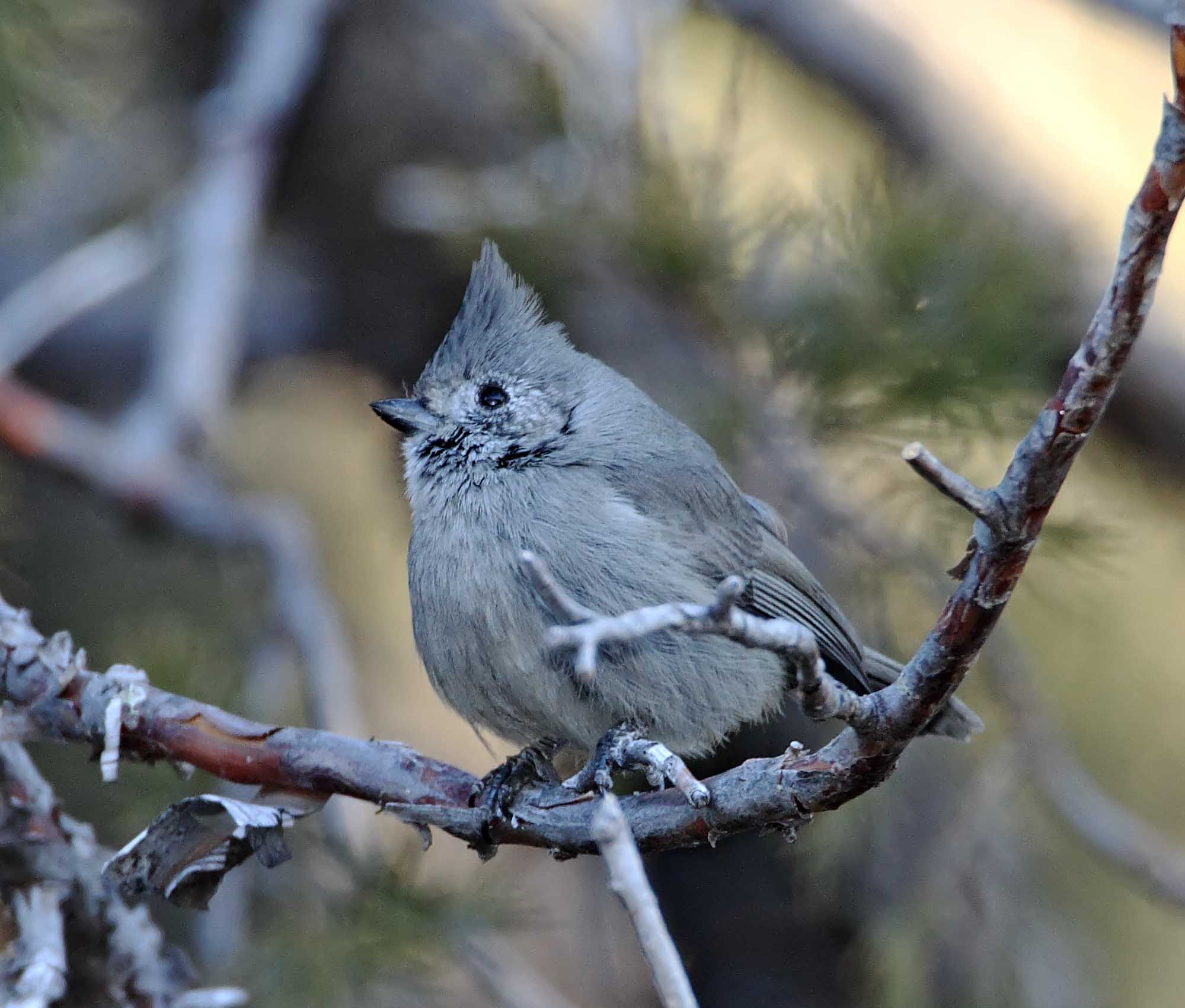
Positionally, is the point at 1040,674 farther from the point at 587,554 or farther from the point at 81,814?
the point at 81,814

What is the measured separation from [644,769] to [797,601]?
44.5 inches

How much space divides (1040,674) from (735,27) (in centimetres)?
239

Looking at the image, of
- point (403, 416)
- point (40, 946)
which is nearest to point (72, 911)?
point (40, 946)

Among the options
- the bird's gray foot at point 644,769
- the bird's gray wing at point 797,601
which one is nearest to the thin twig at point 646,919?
the bird's gray foot at point 644,769

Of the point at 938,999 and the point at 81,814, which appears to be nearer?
the point at 938,999

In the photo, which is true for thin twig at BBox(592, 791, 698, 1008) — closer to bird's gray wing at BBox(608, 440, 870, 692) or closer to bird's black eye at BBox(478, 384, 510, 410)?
bird's gray wing at BBox(608, 440, 870, 692)

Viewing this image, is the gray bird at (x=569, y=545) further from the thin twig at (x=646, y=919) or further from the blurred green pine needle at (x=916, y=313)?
the thin twig at (x=646, y=919)

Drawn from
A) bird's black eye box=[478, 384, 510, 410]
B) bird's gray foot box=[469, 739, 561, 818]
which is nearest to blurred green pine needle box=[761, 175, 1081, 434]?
bird's black eye box=[478, 384, 510, 410]

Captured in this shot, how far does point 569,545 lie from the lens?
2510 mm

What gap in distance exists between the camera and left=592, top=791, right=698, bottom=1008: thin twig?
4.27 feet

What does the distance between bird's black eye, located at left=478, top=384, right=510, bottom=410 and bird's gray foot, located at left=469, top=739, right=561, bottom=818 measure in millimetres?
A: 771

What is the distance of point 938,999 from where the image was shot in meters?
3.22

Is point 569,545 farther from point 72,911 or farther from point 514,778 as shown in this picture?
point 72,911

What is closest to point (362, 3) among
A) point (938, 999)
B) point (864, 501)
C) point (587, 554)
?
point (864, 501)
